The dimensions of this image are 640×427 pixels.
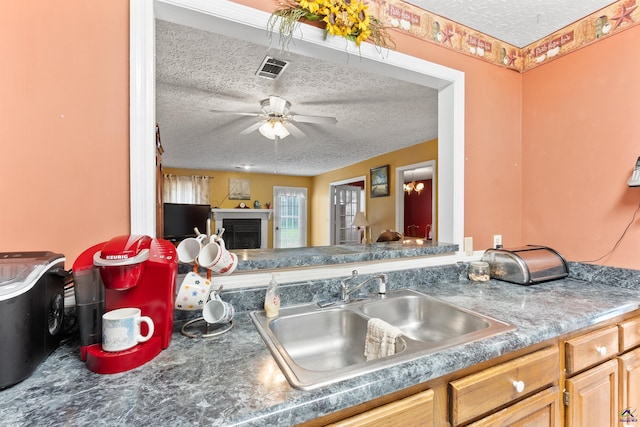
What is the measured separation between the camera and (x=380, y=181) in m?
4.93

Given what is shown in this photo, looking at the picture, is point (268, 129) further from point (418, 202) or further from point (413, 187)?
point (418, 202)

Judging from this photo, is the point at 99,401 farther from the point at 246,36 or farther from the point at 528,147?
the point at 528,147

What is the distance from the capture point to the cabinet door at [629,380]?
46.1 inches

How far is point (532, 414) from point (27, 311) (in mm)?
1492

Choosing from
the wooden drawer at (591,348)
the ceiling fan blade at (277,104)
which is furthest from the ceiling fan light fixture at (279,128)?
the wooden drawer at (591,348)

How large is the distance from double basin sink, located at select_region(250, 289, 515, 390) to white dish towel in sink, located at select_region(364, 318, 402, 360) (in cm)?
3

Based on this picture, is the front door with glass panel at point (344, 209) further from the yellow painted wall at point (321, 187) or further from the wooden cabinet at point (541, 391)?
the wooden cabinet at point (541, 391)

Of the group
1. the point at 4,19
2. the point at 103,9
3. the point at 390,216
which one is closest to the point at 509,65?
the point at 103,9

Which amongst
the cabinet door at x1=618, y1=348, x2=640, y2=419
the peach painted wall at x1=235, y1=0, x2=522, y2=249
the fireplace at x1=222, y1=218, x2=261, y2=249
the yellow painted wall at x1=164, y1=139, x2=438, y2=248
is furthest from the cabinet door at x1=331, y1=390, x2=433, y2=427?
the fireplace at x1=222, y1=218, x2=261, y2=249

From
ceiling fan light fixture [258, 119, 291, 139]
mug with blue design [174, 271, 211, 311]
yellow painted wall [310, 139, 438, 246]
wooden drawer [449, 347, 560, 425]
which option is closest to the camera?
wooden drawer [449, 347, 560, 425]

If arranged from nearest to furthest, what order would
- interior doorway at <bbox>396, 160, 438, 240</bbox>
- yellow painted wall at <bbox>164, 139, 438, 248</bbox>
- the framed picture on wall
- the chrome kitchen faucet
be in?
the chrome kitchen faucet < yellow painted wall at <bbox>164, 139, 438, 248</bbox> < the framed picture on wall < interior doorway at <bbox>396, 160, 438, 240</bbox>

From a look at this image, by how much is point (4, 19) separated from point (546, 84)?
2.58 metres

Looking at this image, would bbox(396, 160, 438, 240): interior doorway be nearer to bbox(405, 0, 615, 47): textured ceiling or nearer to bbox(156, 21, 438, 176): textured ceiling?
bbox(156, 21, 438, 176): textured ceiling

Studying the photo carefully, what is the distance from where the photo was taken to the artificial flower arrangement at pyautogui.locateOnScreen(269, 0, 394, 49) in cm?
115
